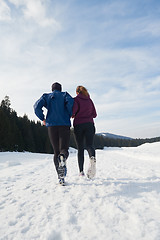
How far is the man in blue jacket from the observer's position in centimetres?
330

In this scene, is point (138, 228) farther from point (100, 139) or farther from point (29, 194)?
point (100, 139)

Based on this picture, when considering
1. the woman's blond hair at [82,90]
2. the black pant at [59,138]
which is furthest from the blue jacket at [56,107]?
the woman's blond hair at [82,90]

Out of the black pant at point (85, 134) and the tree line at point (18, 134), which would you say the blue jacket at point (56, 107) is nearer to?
the black pant at point (85, 134)

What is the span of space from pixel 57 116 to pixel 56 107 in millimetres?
215

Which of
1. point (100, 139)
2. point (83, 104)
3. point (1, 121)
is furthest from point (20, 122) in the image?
point (100, 139)

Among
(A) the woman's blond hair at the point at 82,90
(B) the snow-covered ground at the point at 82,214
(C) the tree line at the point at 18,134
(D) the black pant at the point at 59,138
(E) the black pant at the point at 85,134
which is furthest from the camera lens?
(C) the tree line at the point at 18,134

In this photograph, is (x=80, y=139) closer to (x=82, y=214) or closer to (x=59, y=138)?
(x=59, y=138)

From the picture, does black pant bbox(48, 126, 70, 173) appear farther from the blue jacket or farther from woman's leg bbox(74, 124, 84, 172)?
woman's leg bbox(74, 124, 84, 172)

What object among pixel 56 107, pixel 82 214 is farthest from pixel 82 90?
pixel 82 214

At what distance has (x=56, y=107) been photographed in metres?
3.38

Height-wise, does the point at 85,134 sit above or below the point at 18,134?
below

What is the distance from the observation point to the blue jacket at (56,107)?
332 centimetres

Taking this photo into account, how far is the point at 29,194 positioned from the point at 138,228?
6.13 feet

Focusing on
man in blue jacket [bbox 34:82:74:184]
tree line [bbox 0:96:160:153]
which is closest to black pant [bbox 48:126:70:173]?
man in blue jacket [bbox 34:82:74:184]
